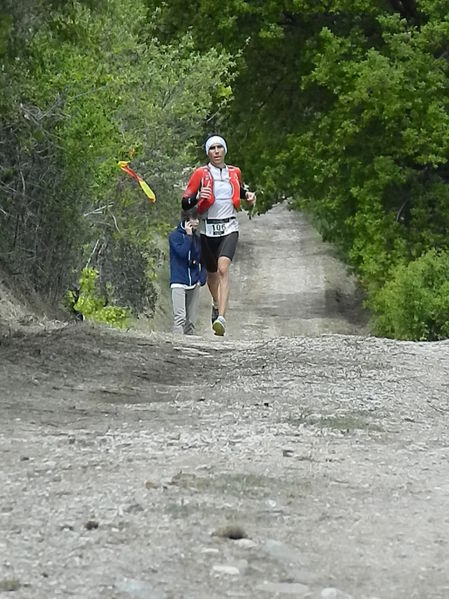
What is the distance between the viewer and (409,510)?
5.90 meters

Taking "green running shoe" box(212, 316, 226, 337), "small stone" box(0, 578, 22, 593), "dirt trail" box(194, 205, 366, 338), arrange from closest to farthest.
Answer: "small stone" box(0, 578, 22, 593)
"green running shoe" box(212, 316, 226, 337)
"dirt trail" box(194, 205, 366, 338)

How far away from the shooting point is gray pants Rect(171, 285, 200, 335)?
15.3m

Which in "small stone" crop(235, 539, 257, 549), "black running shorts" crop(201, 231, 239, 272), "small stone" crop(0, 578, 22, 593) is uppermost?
"small stone" crop(0, 578, 22, 593)

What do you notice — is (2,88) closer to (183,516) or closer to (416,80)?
(183,516)

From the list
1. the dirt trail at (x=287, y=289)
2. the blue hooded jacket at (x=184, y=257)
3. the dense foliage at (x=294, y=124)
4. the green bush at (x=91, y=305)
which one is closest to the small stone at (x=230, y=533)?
the blue hooded jacket at (x=184, y=257)

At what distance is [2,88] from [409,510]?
612 centimetres

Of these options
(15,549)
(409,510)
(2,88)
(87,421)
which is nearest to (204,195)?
(2,88)

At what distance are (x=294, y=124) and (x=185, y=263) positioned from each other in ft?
51.2

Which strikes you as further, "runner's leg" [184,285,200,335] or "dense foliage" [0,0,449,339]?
"dense foliage" [0,0,449,339]

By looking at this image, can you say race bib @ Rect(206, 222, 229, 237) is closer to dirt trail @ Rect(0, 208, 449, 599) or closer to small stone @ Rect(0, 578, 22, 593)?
dirt trail @ Rect(0, 208, 449, 599)

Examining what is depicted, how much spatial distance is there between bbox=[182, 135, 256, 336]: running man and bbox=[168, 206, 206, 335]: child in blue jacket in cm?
25

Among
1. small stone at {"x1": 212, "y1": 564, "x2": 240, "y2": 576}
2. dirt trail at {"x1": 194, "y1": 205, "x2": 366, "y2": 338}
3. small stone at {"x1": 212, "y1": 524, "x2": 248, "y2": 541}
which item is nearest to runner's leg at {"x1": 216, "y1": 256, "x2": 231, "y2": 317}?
small stone at {"x1": 212, "y1": 524, "x2": 248, "y2": 541}

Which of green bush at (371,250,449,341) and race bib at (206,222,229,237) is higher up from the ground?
race bib at (206,222,229,237)

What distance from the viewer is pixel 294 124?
98.9 feet
